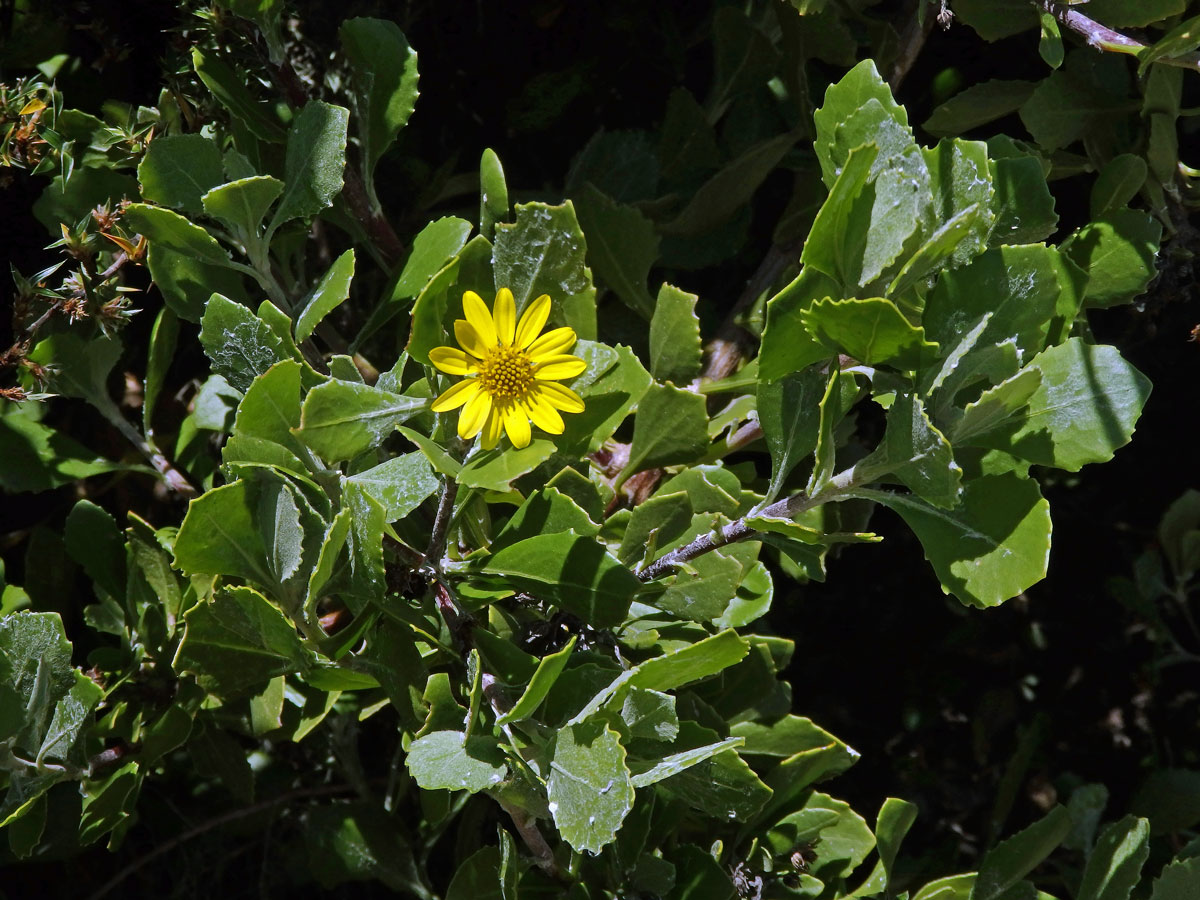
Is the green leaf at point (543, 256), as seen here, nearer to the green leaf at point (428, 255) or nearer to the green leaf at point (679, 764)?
the green leaf at point (428, 255)

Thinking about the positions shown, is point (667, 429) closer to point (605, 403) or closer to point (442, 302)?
point (605, 403)

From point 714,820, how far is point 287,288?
811 millimetres

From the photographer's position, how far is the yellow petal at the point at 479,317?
3.17ft

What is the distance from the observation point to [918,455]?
86 cm

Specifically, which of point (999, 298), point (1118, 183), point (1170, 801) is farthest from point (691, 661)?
point (1170, 801)

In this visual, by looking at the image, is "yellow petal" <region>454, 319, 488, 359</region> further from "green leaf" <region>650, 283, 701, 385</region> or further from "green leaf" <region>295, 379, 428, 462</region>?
"green leaf" <region>650, 283, 701, 385</region>

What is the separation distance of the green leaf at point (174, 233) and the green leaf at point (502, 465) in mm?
339

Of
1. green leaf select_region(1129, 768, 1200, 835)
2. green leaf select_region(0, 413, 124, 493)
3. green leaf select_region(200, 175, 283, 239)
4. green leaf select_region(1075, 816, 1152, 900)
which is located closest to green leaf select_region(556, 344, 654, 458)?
green leaf select_region(200, 175, 283, 239)

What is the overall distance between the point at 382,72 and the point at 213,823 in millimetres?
1029

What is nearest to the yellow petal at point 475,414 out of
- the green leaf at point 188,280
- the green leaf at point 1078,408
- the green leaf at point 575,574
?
the green leaf at point 575,574

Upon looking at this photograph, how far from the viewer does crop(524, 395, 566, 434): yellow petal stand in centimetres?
97

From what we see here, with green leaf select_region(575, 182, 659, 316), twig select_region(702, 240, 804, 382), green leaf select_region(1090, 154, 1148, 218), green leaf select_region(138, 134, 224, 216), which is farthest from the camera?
twig select_region(702, 240, 804, 382)

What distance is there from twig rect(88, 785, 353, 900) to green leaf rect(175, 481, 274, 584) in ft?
2.24

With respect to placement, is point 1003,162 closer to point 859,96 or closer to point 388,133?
point 859,96
